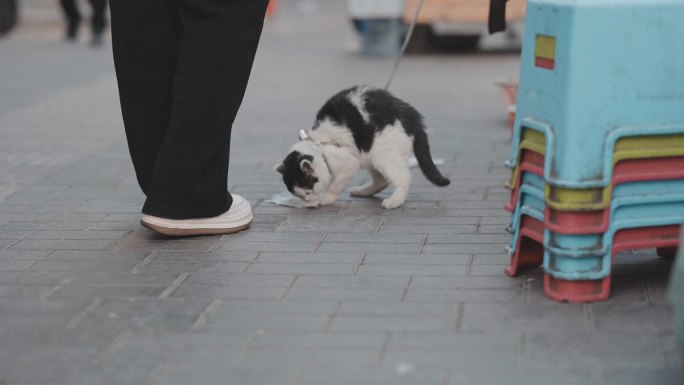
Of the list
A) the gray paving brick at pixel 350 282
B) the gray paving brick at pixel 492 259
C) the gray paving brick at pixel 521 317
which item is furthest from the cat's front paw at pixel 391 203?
the gray paving brick at pixel 521 317

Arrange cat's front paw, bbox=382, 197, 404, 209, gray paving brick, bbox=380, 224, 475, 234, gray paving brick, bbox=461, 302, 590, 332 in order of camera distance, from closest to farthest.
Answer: gray paving brick, bbox=461, 302, 590, 332
gray paving brick, bbox=380, 224, 475, 234
cat's front paw, bbox=382, 197, 404, 209

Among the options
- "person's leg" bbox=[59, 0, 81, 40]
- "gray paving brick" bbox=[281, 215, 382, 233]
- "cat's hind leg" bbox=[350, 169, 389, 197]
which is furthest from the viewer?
"person's leg" bbox=[59, 0, 81, 40]

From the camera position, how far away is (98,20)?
44.5ft

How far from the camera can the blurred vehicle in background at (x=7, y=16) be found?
574 inches

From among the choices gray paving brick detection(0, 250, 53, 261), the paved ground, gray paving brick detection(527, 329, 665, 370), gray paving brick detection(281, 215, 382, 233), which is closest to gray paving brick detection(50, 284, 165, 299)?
the paved ground

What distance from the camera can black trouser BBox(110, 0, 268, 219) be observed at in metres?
4.53

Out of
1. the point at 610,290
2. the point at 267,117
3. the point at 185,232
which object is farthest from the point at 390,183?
the point at 267,117

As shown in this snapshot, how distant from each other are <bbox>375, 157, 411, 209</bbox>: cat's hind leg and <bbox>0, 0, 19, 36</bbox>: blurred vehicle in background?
1048 cm

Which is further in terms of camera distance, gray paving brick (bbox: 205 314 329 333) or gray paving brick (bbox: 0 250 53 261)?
gray paving brick (bbox: 0 250 53 261)

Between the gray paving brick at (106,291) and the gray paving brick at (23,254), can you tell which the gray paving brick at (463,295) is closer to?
the gray paving brick at (106,291)

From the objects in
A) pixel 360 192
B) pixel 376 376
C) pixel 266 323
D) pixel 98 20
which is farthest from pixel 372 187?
pixel 98 20

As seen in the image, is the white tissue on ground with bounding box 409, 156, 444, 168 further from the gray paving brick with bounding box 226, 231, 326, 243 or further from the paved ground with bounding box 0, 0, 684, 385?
the gray paving brick with bounding box 226, 231, 326, 243

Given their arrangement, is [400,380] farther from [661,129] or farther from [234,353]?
[661,129]

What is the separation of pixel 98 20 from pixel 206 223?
9.37 meters
